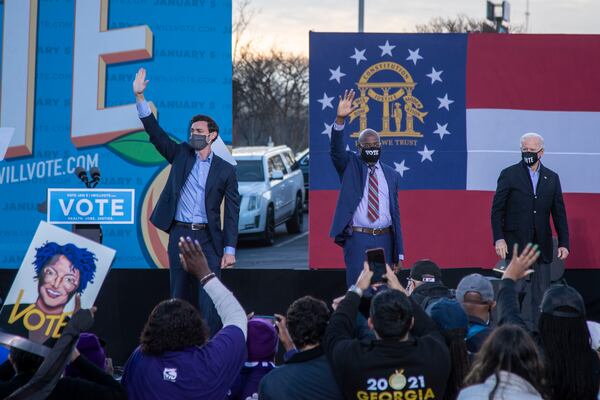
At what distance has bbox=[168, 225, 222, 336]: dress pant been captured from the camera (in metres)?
8.02

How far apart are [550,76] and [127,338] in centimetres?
505

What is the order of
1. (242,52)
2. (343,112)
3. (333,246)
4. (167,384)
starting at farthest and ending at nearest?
1. (242,52)
2. (333,246)
3. (343,112)
4. (167,384)

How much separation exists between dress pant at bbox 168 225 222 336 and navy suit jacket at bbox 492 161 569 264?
9.33ft

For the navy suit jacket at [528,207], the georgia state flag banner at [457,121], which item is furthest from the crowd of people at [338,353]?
the georgia state flag banner at [457,121]

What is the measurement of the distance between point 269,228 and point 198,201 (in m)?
10.3

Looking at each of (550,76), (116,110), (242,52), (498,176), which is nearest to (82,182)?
(116,110)

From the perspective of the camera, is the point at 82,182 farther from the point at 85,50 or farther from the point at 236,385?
the point at 236,385

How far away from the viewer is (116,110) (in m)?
9.45

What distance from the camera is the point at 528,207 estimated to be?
9.40 m

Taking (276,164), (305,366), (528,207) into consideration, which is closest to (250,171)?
(276,164)

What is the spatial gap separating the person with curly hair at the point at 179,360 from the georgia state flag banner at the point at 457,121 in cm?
523

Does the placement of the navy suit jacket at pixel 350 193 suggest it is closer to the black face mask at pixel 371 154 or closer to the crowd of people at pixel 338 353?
the black face mask at pixel 371 154

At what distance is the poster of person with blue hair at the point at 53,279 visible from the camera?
199 inches

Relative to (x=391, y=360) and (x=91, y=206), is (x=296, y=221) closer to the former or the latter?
(x=91, y=206)
